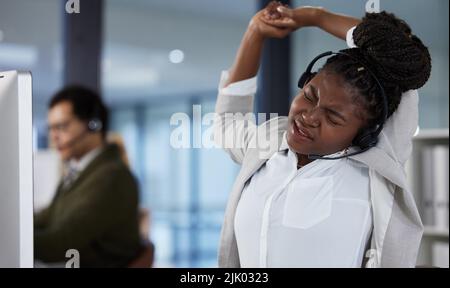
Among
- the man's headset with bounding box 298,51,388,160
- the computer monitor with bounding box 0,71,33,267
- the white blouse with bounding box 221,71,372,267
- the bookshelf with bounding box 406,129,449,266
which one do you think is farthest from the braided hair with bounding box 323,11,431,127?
the bookshelf with bounding box 406,129,449,266

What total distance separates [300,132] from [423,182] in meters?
0.99

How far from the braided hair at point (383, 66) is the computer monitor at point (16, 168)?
21.0 inches

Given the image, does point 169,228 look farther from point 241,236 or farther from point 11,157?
point 11,157

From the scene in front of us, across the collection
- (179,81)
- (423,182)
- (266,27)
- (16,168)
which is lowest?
(423,182)

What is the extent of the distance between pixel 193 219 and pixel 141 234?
0.14m

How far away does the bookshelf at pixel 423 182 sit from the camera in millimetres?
1897

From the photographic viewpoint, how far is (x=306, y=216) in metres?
1.05

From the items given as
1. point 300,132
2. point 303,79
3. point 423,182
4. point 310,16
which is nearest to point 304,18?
point 310,16

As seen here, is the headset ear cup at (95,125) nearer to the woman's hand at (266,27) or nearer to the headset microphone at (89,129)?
the headset microphone at (89,129)

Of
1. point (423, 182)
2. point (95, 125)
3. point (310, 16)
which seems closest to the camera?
point (310, 16)

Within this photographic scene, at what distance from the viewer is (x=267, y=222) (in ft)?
3.48

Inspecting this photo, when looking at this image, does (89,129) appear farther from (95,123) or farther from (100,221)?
(100,221)

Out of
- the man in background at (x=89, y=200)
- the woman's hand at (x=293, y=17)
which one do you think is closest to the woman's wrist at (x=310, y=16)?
the woman's hand at (x=293, y=17)

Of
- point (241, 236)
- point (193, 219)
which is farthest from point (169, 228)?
point (241, 236)
